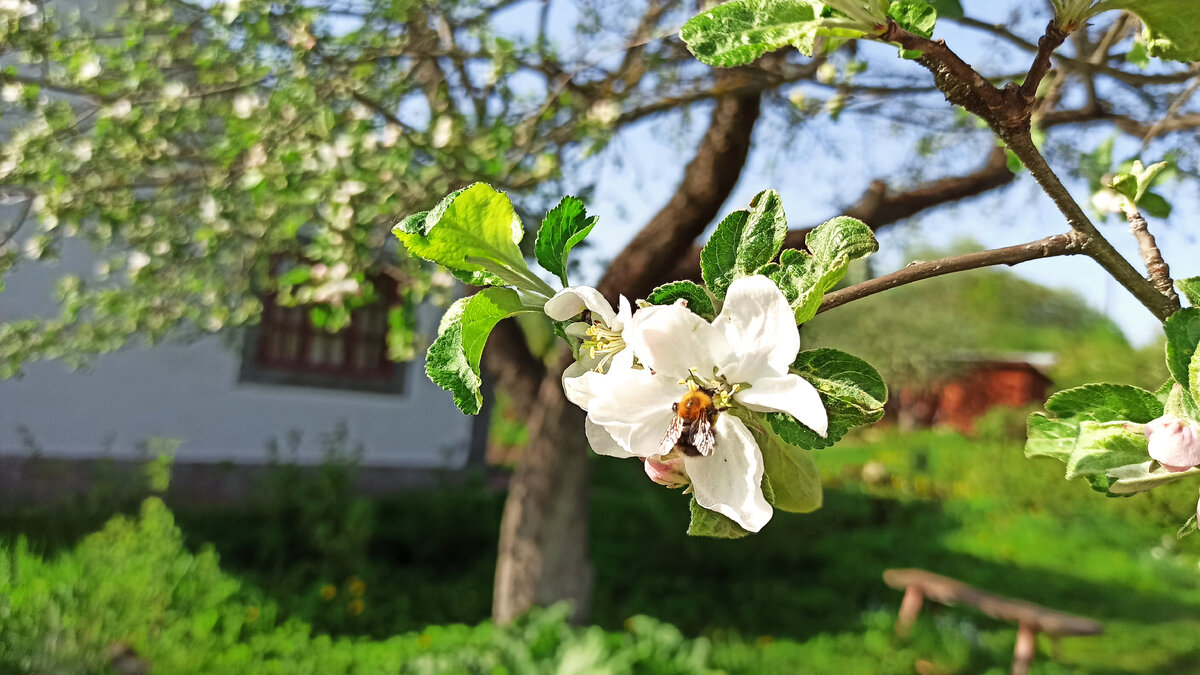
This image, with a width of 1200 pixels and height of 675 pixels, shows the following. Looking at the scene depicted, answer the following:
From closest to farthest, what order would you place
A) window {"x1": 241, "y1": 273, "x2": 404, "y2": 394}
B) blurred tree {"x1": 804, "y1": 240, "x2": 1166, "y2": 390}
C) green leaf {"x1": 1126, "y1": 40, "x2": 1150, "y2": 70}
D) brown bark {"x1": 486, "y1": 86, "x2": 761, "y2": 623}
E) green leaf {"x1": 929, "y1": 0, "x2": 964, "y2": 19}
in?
green leaf {"x1": 929, "y1": 0, "x2": 964, "y2": 19}
green leaf {"x1": 1126, "y1": 40, "x2": 1150, "y2": 70}
brown bark {"x1": 486, "y1": 86, "x2": 761, "y2": 623}
window {"x1": 241, "y1": 273, "x2": 404, "y2": 394}
blurred tree {"x1": 804, "y1": 240, "x2": 1166, "y2": 390}

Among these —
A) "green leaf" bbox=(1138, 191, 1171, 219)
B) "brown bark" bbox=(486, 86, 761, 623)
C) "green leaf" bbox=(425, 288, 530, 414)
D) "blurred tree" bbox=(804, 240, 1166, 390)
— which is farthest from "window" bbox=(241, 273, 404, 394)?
"green leaf" bbox=(425, 288, 530, 414)

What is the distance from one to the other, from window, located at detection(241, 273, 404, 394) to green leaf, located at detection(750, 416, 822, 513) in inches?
245

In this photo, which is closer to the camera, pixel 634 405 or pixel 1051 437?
pixel 634 405

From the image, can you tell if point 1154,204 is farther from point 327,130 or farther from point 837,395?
point 327,130

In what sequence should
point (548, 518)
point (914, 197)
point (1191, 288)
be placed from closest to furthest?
point (1191, 288)
point (914, 197)
point (548, 518)

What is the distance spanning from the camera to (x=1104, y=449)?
51 centimetres

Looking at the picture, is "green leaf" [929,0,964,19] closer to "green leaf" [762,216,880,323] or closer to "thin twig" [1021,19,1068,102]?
"thin twig" [1021,19,1068,102]

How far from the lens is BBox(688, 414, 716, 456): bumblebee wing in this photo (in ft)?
1.37

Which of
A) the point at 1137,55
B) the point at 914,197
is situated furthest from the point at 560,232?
the point at 914,197

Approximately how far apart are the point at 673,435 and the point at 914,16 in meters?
0.30

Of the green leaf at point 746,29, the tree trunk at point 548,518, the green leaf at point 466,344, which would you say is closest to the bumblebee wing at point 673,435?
the green leaf at point 466,344

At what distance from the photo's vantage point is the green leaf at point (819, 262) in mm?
419

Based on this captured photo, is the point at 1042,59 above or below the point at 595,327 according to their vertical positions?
above

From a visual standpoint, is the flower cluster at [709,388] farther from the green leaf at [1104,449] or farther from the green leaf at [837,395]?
the green leaf at [1104,449]
